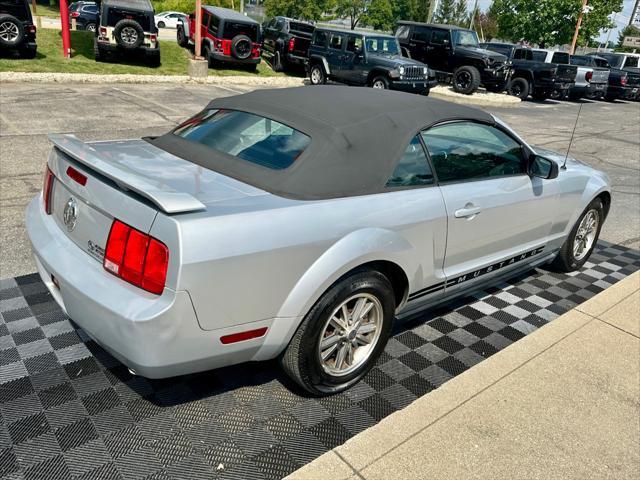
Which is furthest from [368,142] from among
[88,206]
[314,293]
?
[88,206]

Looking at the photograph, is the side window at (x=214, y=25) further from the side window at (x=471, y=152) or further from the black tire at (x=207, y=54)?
the side window at (x=471, y=152)

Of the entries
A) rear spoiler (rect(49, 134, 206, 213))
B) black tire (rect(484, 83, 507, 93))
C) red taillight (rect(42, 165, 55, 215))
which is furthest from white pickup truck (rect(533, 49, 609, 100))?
rear spoiler (rect(49, 134, 206, 213))

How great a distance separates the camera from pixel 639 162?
11.1m

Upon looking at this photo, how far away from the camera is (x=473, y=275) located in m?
3.75

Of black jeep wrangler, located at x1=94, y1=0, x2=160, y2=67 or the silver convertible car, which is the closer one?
the silver convertible car

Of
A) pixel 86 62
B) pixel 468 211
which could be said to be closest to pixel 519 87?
pixel 86 62

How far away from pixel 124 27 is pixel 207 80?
9.21 ft

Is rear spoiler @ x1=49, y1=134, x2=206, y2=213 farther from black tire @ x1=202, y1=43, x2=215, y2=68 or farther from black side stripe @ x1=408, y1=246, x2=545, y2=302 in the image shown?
black tire @ x1=202, y1=43, x2=215, y2=68

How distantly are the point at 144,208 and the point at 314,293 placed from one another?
0.88 meters

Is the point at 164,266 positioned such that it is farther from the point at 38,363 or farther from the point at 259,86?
the point at 259,86

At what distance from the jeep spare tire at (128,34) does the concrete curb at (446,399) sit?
15161 millimetres

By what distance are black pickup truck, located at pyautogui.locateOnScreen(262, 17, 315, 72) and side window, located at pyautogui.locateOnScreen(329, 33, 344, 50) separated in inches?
106

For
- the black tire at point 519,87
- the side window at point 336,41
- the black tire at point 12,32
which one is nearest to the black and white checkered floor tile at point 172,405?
the black tire at point 12,32

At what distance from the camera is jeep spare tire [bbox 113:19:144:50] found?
15.7 meters
